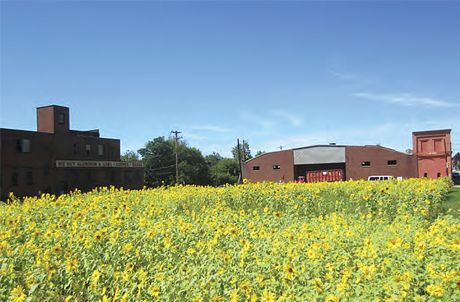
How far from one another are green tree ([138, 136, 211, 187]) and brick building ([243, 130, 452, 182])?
66.8 ft

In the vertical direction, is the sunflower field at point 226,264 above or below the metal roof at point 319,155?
below

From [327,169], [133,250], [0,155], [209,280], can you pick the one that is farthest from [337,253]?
[327,169]

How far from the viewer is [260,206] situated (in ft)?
27.9

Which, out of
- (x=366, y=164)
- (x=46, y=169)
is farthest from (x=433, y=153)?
(x=46, y=169)

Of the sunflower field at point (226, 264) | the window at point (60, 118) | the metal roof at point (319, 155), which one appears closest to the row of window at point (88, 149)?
the window at point (60, 118)

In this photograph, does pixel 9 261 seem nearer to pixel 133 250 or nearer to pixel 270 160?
pixel 133 250

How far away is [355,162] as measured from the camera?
143ft

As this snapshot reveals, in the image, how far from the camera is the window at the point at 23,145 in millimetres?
33341

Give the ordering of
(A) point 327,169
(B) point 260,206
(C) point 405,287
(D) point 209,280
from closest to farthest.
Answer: (C) point 405,287
(D) point 209,280
(B) point 260,206
(A) point 327,169

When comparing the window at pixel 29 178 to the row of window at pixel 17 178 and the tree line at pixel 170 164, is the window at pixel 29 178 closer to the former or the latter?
the row of window at pixel 17 178

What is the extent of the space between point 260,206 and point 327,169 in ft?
131

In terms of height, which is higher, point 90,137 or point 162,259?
point 90,137

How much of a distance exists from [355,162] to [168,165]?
38905 millimetres

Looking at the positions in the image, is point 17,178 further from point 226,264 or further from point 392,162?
point 392,162
